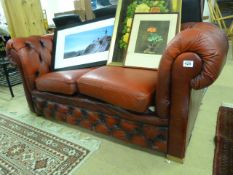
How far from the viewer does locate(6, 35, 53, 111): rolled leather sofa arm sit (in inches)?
72.7

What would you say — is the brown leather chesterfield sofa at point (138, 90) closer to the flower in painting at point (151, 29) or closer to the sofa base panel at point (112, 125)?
the sofa base panel at point (112, 125)

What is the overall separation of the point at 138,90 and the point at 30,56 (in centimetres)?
113

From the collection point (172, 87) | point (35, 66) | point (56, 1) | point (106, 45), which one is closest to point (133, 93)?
point (172, 87)

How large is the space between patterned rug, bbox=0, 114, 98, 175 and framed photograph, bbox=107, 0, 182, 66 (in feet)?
2.44

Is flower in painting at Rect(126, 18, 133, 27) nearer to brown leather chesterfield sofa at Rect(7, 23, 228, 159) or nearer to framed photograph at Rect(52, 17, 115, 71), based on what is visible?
framed photograph at Rect(52, 17, 115, 71)

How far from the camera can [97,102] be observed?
59.6 inches

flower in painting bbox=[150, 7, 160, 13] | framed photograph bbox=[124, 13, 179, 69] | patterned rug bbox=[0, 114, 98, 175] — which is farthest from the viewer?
flower in painting bbox=[150, 7, 160, 13]

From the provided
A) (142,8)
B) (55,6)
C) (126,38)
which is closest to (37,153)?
(126,38)

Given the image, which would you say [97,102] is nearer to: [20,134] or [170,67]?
[170,67]

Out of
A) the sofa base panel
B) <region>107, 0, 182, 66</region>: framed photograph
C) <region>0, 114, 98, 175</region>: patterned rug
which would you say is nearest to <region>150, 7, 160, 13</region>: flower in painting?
<region>107, 0, 182, 66</region>: framed photograph

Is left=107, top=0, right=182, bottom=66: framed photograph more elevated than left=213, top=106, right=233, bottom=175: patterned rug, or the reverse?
left=107, top=0, right=182, bottom=66: framed photograph

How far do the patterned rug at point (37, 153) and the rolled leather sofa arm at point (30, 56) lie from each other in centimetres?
41

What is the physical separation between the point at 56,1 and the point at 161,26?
339 cm

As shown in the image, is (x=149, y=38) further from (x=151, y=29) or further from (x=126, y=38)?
(x=126, y=38)
